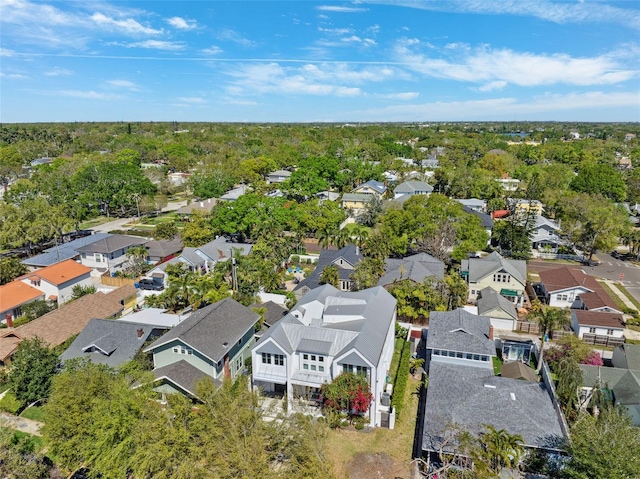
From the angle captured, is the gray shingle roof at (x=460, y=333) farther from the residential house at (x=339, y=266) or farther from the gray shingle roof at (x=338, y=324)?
the residential house at (x=339, y=266)

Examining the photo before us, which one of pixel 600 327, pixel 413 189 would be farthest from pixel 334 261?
pixel 413 189

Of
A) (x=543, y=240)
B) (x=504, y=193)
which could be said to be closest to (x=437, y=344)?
(x=543, y=240)

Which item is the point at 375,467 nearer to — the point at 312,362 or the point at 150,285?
the point at 312,362

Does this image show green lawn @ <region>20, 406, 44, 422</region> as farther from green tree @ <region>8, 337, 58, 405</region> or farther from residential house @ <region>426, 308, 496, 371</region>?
residential house @ <region>426, 308, 496, 371</region>

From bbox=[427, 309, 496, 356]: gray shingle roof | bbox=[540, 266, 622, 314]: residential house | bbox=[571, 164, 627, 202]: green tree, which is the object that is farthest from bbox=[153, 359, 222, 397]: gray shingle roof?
bbox=[571, 164, 627, 202]: green tree

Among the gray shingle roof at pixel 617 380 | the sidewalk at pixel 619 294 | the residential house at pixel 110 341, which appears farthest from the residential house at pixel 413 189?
the residential house at pixel 110 341

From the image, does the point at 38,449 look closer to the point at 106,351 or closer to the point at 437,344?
the point at 106,351
